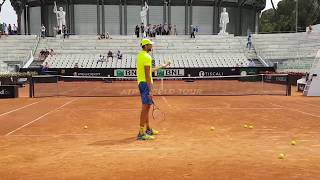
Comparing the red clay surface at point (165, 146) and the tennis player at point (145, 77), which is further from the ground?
the tennis player at point (145, 77)

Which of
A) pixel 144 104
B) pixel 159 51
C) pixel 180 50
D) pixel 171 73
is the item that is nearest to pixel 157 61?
pixel 159 51

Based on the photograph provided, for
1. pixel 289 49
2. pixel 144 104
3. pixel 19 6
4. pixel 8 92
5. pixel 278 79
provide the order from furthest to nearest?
pixel 19 6 → pixel 289 49 → pixel 278 79 → pixel 8 92 → pixel 144 104

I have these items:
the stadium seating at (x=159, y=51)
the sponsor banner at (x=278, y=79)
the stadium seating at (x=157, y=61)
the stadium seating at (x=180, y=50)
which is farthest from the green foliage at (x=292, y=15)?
the sponsor banner at (x=278, y=79)

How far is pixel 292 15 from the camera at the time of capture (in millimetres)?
70375

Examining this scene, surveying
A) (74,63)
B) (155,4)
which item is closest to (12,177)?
(74,63)

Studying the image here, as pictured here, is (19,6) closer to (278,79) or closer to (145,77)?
(278,79)

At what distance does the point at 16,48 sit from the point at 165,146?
3775 cm

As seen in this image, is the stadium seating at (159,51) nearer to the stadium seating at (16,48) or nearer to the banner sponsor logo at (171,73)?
the stadium seating at (16,48)

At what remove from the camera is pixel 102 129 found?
10297 millimetres

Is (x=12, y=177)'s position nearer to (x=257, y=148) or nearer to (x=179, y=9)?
(x=257, y=148)

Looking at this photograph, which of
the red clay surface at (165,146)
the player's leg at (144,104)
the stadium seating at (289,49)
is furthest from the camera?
the stadium seating at (289,49)

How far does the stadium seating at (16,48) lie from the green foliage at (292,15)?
42253mm

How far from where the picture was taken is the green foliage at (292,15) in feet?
223

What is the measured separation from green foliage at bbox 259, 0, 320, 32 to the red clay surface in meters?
58.6
